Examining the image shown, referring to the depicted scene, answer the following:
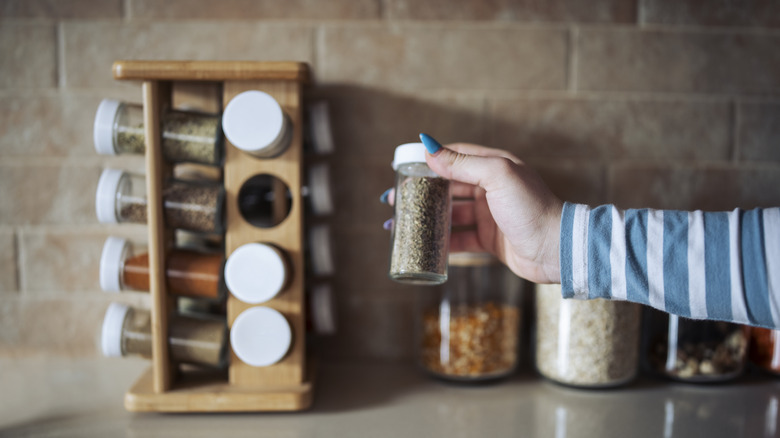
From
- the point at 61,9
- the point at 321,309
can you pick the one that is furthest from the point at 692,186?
the point at 61,9

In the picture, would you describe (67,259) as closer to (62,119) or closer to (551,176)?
(62,119)

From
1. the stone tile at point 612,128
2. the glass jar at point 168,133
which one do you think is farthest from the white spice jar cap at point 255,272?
the stone tile at point 612,128

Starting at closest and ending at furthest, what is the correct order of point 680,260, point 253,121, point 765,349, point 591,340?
point 680,260 < point 253,121 < point 591,340 < point 765,349

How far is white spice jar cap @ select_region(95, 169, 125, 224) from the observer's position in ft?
2.54

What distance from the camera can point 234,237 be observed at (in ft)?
2.59

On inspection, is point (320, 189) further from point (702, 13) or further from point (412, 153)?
point (702, 13)

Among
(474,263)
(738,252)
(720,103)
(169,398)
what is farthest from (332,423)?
(720,103)

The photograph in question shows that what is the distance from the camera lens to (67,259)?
3.33 ft

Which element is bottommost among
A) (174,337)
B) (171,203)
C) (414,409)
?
(414,409)

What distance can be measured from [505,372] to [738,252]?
44cm

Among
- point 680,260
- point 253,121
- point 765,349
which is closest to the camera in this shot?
point 680,260

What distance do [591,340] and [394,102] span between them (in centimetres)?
56

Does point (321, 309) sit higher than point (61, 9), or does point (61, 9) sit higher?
point (61, 9)

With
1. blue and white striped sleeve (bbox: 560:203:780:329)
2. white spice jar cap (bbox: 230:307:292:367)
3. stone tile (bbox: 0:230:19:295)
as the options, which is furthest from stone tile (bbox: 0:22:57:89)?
blue and white striped sleeve (bbox: 560:203:780:329)
